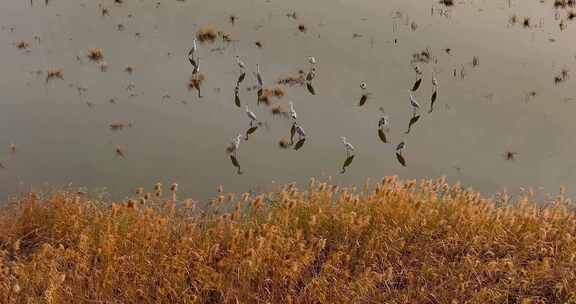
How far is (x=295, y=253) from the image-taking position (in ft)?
16.3

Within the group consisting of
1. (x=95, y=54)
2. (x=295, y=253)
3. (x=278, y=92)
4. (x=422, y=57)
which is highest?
(x=422, y=57)

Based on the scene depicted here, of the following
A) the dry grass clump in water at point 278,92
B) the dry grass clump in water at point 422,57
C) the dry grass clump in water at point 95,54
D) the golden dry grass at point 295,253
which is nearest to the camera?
the golden dry grass at point 295,253

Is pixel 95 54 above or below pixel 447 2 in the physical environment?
below

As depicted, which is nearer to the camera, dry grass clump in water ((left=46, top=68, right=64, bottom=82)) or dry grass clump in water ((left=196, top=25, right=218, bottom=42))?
dry grass clump in water ((left=46, top=68, right=64, bottom=82))

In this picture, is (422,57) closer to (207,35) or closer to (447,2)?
(207,35)

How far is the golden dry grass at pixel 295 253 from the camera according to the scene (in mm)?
4840

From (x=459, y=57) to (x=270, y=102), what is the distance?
4.86 meters

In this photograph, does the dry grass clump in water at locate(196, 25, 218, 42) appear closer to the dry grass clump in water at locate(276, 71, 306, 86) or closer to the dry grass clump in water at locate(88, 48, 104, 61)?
the dry grass clump in water at locate(88, 48, 104, 61)

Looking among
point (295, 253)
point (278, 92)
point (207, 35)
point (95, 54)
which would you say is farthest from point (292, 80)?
point (295, 253)

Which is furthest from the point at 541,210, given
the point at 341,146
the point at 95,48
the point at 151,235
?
the point at 95,48

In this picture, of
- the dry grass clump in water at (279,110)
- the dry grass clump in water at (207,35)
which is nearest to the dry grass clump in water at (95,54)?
the dry grass clump in water at (207,35)

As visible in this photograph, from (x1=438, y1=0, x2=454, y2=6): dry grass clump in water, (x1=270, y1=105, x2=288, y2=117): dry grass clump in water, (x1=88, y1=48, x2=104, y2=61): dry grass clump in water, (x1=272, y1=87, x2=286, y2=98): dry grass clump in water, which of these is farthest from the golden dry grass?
(x1=438, y1=0, x2=454, y2=6): dry grass clump in water

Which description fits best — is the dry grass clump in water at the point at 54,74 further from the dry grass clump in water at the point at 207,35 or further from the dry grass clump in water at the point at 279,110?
the dry grass clump in water at the point at 279,110

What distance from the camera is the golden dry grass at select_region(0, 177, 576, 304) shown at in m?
4.84
